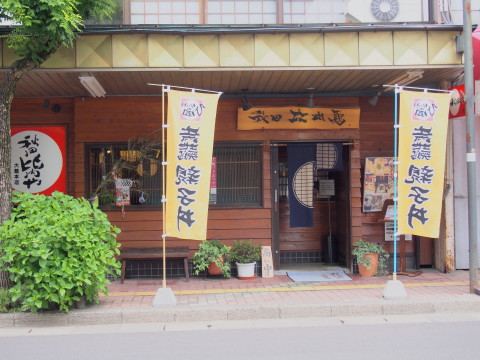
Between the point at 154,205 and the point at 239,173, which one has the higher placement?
the point at 239,173

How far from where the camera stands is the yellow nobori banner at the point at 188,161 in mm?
7180

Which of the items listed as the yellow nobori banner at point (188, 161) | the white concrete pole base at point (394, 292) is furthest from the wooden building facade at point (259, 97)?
the white concrete pole base at point (394, 292)

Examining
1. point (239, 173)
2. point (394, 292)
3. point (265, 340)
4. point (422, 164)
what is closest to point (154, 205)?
point (239, 173)

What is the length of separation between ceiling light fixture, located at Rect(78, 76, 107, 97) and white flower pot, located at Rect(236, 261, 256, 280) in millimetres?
4325

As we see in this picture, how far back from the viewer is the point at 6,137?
7047 mm

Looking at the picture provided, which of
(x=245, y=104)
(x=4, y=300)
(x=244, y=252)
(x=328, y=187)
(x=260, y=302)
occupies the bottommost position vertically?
(x=260, y=302)

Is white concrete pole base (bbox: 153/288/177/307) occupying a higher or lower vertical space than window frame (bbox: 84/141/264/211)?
lower

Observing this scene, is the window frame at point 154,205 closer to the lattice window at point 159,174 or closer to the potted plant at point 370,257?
the lattice window at point 159,174

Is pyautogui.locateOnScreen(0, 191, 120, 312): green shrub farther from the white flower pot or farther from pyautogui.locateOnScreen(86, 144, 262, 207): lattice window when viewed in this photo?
the white flower pot

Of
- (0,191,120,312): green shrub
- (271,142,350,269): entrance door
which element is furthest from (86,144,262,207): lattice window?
(0,191,120,312): green shrub

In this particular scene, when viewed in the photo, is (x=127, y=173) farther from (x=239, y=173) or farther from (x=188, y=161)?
(x=188, y=161)

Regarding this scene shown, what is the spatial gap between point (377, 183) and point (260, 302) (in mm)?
4056

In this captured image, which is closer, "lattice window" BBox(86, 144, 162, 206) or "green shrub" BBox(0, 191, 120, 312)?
"green shrub" BBox(0, 191, 120, 312)

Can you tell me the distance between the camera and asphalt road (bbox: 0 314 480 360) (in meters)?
5.45
